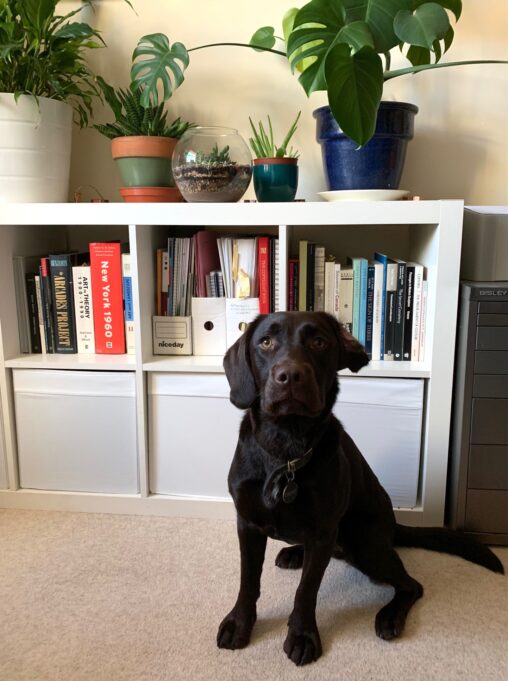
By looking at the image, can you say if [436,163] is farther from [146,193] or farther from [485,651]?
[485,651]

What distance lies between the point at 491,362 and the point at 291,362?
68cm

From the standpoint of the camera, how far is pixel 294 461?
114 cm

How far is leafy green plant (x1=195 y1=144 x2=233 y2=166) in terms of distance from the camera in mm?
1591

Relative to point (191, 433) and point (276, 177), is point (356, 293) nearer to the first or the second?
point (276, 177)

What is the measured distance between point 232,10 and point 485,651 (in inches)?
74.0

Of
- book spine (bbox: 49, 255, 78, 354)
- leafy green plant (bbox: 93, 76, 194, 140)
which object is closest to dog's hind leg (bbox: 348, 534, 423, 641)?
book spine (bbox: 49, 255, 78, 354)

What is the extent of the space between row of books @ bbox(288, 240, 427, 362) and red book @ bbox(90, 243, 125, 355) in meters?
0.51

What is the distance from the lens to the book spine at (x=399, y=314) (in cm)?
159

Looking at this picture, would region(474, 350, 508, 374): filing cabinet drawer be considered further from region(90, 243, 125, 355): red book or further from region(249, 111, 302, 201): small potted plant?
region(90, 243, 125, 355): red book

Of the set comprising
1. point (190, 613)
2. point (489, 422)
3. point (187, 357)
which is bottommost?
point (190, 613)

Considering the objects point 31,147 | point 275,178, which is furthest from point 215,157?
point 31,147

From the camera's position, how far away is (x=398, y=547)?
1548mm

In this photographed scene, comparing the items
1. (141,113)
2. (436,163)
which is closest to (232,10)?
(141,113)

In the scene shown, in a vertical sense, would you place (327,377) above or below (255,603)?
above
